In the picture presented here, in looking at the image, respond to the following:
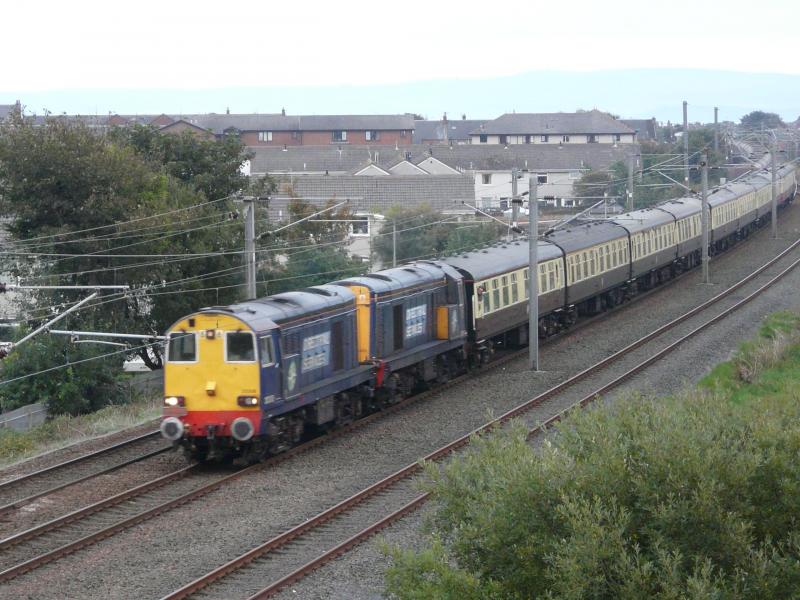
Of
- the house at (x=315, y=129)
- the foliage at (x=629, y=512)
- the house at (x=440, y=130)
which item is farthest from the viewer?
the house at (x=440, y=130)

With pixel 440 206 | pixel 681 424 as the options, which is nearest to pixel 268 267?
pixel 440 206

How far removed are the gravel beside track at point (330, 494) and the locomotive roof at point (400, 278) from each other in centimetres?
281

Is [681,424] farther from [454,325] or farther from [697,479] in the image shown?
[454,325]

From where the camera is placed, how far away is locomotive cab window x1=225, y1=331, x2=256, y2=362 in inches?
758

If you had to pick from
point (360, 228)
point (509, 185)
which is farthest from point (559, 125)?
point (360, 228)

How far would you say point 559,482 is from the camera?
9531 millimetres

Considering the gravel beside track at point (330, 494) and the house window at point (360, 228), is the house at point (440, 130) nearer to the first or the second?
the house window at point (360, 228)

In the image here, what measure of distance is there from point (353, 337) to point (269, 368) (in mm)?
4015

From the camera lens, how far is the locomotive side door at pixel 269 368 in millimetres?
19344

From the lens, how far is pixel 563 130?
127m

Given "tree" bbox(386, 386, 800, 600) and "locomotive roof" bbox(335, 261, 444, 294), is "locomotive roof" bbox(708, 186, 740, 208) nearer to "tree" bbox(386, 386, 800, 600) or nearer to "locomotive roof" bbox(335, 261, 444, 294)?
"locomotive roof" bbox(335, 261, 444, 294)

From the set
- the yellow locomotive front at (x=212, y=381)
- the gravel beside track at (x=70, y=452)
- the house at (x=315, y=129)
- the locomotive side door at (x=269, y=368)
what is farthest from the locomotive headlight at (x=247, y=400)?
the house at (x=315, y=129)

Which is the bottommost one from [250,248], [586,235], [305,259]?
[305,259]

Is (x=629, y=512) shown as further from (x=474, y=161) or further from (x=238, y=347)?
(x=474, y=161)
